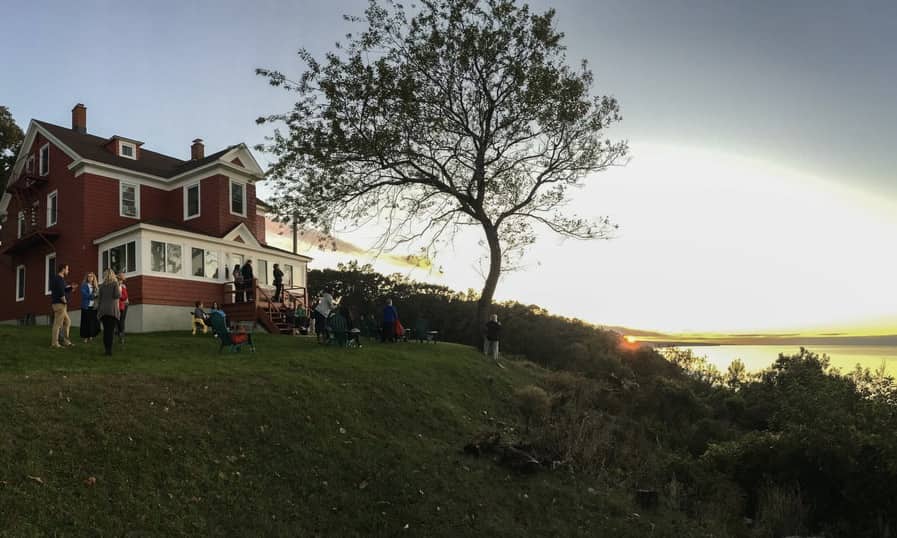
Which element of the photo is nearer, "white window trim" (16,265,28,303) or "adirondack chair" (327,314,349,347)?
"adirondack chair" (327,314,349,347)

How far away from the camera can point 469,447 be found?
477 inches

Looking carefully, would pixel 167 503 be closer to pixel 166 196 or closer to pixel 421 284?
pixel 166 196

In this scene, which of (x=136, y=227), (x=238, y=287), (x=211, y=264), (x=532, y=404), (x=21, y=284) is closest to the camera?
(x=532, y=404)

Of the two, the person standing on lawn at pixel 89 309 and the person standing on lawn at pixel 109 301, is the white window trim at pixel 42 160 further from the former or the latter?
the person standing on lawn at pixel 109 301

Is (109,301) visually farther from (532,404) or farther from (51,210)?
(51,210)

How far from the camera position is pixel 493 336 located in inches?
945

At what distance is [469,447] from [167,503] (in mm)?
5882

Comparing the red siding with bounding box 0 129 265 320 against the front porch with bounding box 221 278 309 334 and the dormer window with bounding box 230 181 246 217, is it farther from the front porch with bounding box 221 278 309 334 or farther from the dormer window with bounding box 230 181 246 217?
the front porch with bounding box 221 278 309 334

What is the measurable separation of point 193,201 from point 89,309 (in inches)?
601

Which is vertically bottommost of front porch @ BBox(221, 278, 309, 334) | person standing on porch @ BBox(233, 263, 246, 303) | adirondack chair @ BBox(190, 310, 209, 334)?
adirondack chair @ BBox(190, 310, 209, 334)

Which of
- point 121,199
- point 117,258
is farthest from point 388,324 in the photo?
point 121,199

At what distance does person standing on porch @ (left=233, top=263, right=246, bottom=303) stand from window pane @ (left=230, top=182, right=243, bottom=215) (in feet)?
13.5

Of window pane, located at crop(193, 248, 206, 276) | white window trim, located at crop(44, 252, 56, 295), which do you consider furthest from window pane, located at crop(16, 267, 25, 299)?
window pane, located at crop(193, 248, 206, 276)

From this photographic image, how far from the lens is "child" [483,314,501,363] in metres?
23.9
